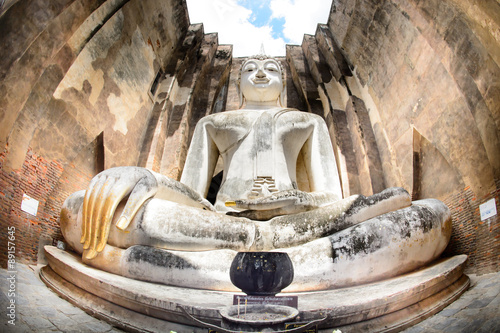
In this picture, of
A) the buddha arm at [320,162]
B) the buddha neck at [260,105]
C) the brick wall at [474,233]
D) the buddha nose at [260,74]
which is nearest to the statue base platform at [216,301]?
the brick wall at [474,233]

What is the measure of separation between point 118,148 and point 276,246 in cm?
295

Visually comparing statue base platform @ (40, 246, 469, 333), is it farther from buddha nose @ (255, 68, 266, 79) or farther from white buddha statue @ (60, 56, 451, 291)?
buddha nose @ (255, 68, 266, 79)

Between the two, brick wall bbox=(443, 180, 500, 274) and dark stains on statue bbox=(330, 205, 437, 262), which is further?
brick wall bbox=(443, 180, 500, 274)

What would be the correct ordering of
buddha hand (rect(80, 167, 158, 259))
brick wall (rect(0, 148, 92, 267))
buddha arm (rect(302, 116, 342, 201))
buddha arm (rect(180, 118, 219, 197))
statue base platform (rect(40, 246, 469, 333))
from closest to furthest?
statue base platform (rect(40, 246, 469, 333)) → buddha hand (rect(80, 167, 158, 259)) → brick wall (rect(0, 148, 92, 267)) → buddha arm (rect(302, 116, 342, 201)) → buddha arm (rect(180, 118, 219, 197))

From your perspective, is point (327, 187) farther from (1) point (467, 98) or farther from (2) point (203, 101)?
(2) point (203, 101)

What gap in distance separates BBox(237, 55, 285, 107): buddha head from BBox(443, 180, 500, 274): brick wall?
2.52 m

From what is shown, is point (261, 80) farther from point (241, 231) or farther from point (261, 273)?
point (261, 273)

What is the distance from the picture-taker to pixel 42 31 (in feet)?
11.6

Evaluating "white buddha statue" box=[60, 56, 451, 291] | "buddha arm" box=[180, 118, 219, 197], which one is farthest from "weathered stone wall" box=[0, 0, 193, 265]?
"buddha arm" box=[180, 118, 219, 197]

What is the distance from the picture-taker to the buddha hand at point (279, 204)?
3.11m

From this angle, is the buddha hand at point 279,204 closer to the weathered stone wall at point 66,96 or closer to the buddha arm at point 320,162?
the buddha arm at point 320,162

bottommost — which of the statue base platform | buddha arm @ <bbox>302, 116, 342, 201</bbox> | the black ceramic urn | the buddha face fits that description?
the statue base platform

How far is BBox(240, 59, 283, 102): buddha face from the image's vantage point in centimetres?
482

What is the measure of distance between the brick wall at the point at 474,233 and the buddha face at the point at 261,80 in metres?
2.52
